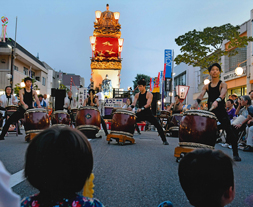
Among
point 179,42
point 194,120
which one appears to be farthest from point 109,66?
point 194,120

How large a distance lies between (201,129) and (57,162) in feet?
12.2

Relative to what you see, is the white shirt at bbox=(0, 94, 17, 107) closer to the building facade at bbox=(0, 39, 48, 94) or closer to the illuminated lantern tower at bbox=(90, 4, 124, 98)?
the building facade at bbox=(0, 39, 48, 94)

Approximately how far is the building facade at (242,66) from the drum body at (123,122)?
1656 centimetres

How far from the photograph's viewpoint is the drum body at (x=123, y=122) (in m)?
7.27

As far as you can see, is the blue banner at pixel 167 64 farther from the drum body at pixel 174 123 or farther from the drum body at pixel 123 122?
→ the drum body at pixel 123 122

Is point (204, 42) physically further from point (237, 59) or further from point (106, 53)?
point (106, 53)

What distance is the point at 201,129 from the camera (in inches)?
182

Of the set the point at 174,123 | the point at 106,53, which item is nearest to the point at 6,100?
the point at 174,123

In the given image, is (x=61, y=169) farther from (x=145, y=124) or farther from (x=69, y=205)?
(x=145, y=124)

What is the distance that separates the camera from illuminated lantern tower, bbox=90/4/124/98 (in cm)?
3262

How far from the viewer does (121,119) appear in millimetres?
7289

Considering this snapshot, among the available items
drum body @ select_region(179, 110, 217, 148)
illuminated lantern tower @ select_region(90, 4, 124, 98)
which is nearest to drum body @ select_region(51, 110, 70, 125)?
drum body @ select_region(179, 110, 217, 148)

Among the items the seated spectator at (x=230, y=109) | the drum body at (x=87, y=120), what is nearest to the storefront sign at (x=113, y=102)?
the seated spectator at (x=230, y=109)

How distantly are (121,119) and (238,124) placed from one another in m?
3.39
